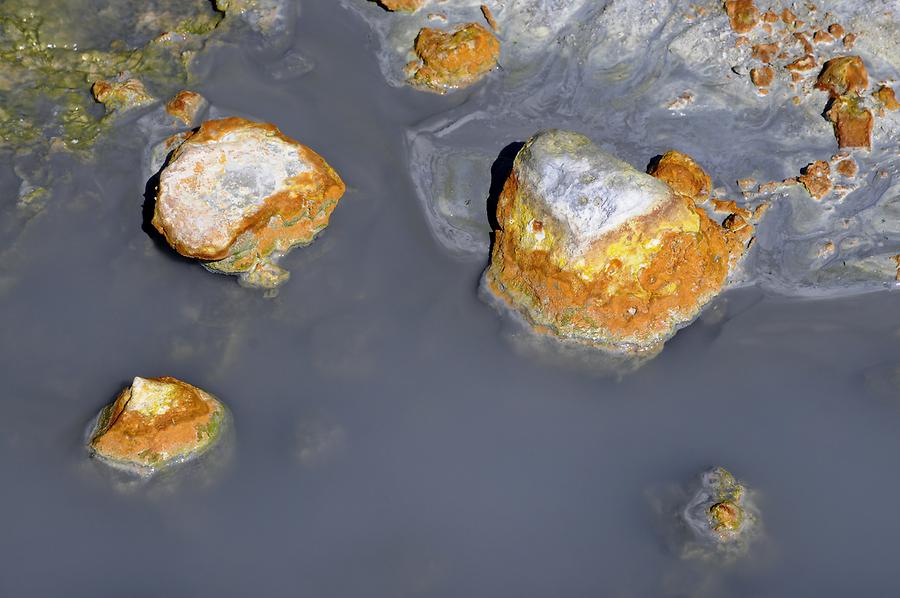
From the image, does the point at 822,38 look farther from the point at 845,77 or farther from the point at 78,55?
the point at 78,55

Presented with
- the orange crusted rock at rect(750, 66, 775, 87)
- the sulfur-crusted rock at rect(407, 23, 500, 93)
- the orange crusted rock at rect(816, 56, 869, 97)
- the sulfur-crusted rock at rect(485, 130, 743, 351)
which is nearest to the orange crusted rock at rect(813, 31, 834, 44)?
the orange crusted rock at rect(816, 56, 869, 97)

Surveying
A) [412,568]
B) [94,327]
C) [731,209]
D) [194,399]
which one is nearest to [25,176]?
[94,327]

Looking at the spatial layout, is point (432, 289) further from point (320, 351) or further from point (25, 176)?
point (25, 176)

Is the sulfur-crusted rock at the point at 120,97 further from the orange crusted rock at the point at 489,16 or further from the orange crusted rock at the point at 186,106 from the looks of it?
the orange crusted rock at the point at 489,16

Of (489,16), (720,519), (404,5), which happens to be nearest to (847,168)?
(720,519)

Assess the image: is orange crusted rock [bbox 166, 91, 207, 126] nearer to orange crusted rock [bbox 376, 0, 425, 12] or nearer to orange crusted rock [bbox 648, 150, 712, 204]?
orange crusted rock [bbox 376, 0, 425, 12]

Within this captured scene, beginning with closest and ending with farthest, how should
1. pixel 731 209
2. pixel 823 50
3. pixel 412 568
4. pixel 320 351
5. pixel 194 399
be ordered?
pixel 412 568, pixel 194 399, pixel 320 351, pixel 731 209, pixel 823 50
